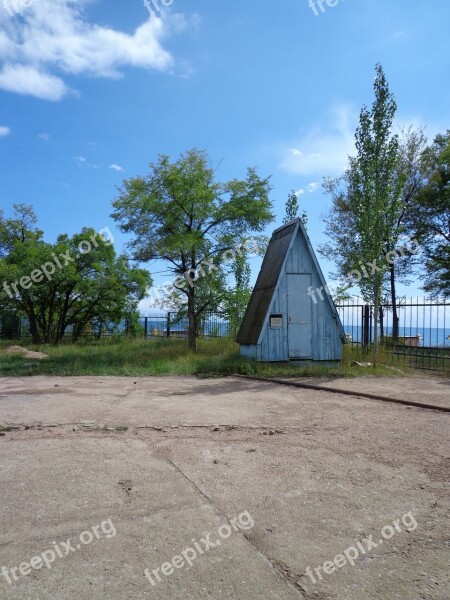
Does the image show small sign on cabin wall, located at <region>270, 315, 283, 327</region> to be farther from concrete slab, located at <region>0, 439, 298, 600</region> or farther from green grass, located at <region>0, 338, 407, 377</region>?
concrete slab, located at <region>0, 439, 298, 600</region>

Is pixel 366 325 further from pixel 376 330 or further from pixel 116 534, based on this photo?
pixel 116 534

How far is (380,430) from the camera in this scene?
5930 millimetres

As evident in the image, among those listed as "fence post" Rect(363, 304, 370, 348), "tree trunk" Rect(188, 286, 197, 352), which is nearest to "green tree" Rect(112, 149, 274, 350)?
"tree trunk" Rect(188, 286, 197, 352)

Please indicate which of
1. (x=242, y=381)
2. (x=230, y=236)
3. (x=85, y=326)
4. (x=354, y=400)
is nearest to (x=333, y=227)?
(x=230, y=236)

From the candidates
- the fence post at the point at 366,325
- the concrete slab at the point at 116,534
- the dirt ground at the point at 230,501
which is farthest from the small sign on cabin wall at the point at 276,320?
the concrete slab at the point at 116,534

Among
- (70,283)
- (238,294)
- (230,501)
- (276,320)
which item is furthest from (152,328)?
(230,501)

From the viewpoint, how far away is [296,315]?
13359 mm

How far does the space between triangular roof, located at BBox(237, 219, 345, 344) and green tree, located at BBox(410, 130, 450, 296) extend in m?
13.9

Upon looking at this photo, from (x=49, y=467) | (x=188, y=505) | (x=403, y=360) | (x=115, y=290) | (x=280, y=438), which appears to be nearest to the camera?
(x=188, y=505)

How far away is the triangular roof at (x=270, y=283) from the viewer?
13328mm

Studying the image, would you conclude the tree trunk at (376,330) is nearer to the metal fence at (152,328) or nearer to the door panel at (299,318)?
the door panel at (299,318)

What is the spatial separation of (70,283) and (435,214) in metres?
20.2

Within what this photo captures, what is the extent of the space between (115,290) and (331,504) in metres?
21.2

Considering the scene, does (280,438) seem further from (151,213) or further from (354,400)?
(151,213)
